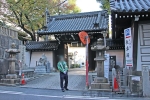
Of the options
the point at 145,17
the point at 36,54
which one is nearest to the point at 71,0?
the point at 36,54

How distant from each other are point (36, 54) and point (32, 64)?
1.39m

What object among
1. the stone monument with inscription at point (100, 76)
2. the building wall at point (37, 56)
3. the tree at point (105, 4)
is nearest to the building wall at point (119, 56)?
the tree at point (105, 4)

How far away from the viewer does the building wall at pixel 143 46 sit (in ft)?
28.9

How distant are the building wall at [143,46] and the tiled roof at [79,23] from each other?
8.61 metres

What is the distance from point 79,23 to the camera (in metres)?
20.7

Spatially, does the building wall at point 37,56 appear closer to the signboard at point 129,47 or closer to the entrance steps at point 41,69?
the entrance steps at point 41,69

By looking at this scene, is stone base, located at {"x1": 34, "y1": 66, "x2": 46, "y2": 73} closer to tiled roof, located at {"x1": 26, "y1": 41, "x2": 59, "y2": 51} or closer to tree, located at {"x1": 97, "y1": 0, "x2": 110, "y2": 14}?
tiled roof, located at {"x1": 26, "y1": 41, "x2": 59, "y2": 51}

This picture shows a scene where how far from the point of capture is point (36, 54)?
22578 mm

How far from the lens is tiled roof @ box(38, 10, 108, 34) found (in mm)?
18609

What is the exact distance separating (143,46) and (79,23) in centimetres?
1251

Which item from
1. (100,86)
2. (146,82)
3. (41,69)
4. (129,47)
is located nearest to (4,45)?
(41,69)

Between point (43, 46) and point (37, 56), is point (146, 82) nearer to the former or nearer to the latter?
point (43, 46)

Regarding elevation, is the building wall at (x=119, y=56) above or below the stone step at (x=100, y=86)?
above

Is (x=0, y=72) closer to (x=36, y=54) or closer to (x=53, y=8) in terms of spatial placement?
(x=36, y=54)
